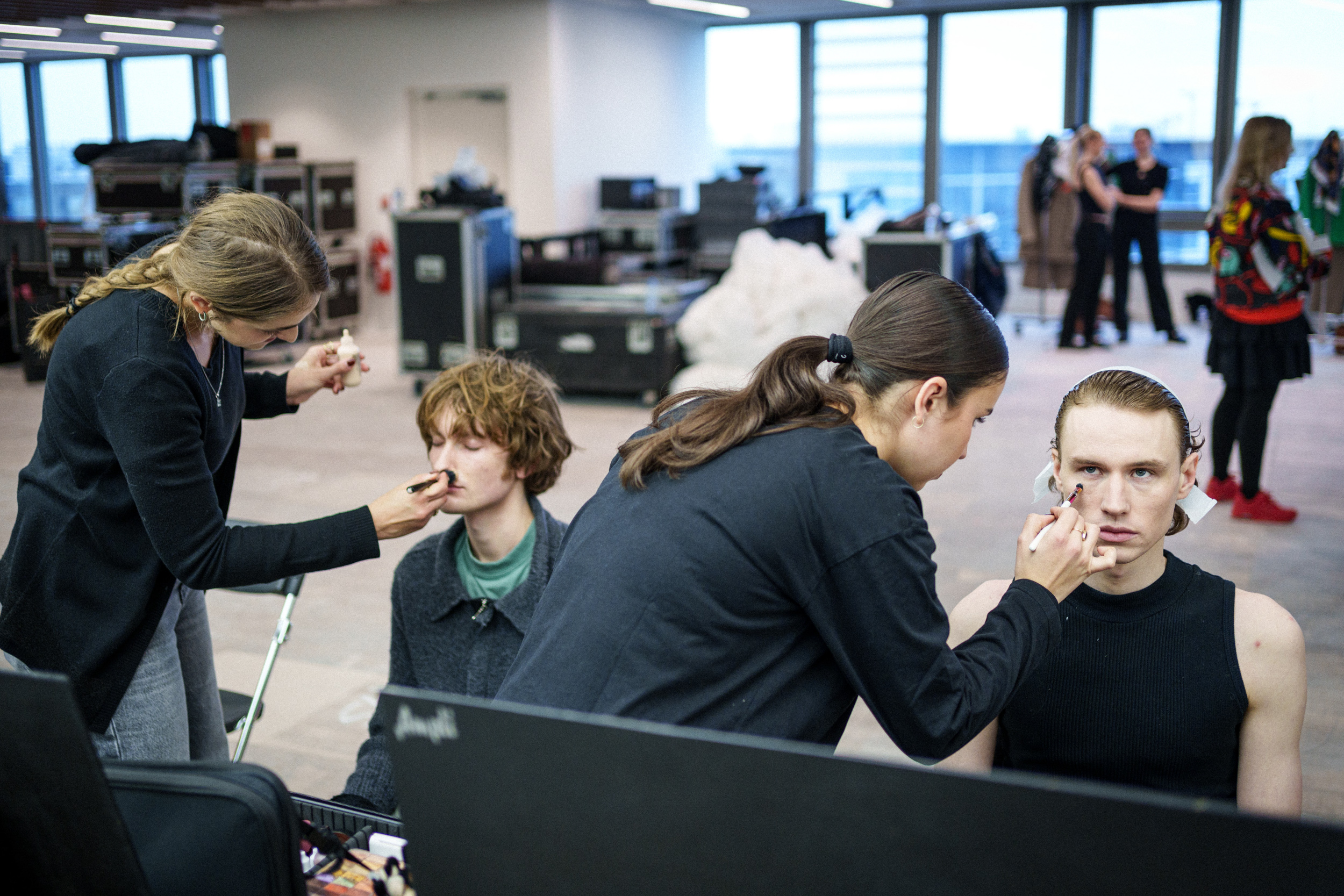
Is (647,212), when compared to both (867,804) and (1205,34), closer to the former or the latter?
(1205,34)

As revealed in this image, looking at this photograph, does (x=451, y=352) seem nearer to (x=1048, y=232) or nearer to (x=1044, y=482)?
(x=1048, y=232)

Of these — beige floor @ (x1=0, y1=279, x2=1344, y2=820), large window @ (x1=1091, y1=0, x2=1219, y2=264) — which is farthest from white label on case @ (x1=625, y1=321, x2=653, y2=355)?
large window @ (x1=1091, y1=0, x2=1219, y2=264)

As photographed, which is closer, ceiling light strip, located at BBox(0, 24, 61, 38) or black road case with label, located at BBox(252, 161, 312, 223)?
black road case with label, located at BBox(252, 161, 312, 223)

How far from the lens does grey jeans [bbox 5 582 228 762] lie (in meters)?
1.71

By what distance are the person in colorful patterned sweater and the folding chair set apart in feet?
12.3

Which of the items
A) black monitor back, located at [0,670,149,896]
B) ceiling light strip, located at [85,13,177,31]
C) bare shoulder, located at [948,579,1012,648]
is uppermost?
ceiling light strip, located at [85,13,177,31]

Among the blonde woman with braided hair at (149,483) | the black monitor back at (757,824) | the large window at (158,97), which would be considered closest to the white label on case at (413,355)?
the blonde woman with braided hair at (149,483)

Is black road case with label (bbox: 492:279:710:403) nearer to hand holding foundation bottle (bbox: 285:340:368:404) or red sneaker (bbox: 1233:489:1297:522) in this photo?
red sneaker (bbox: 1233:489:1297:522)

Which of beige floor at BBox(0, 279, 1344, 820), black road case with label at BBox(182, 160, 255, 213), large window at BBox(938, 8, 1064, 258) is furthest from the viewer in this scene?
large window at BBox(938, 8, 1064, 258)

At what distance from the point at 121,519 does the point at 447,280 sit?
597 centimetres

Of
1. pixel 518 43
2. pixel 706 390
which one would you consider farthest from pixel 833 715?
pixel 518 43

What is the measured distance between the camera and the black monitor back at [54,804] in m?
0.79

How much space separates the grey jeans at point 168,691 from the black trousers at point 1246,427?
400cm

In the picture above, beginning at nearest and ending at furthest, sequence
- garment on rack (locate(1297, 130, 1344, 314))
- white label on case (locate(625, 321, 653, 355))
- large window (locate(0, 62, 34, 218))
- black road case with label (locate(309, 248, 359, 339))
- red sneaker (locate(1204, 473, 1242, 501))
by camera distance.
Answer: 1. red sneaker (locate(1204, 473, 1242, 501))
2. white label on case (locate(625, 321, 653, 355))
3. garment on rack (locate(1297, 130, 1344, 314))
4. black road case with label (locate(309, 248, 359, 339))
5. large window (locate(0, 62, 34, 218))
